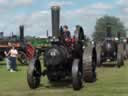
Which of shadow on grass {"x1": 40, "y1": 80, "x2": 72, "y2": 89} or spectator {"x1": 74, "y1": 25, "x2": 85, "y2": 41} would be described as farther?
spectator {"x1": 74, "y1": 25, "x2": 85, "y2": 41}

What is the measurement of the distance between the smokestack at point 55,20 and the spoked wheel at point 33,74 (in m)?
1.06

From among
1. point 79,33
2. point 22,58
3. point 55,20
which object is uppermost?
point 55,20

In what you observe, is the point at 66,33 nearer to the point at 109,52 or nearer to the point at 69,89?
the point at 69,89

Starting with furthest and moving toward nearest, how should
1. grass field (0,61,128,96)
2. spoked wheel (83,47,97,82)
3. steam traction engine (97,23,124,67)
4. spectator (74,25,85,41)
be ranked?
steam traction engine (97,23,124,67)
spoked wheel (83,47,97,82)
spectator (74,25,85,41)
grass field (0,61,128,96)

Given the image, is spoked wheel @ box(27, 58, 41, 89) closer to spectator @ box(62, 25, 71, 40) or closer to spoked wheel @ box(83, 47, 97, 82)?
spectator @ box(62, 25, 71, 40)

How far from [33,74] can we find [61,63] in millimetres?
944

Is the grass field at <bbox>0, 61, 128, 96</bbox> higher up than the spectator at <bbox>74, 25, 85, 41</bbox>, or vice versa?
the spectator at <bbox>74, 25, 85, 41</bbox>

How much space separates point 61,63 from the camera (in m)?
14.0

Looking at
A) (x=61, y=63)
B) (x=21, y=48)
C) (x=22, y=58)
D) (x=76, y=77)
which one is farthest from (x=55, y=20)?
(x=21, y=48)

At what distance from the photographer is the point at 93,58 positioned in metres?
16.5

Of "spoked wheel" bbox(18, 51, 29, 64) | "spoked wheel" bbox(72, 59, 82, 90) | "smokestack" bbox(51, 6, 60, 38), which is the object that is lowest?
"spoked wheel" bbox(18, 51, 29, 64)

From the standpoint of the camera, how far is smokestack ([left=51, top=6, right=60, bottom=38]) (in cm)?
1477

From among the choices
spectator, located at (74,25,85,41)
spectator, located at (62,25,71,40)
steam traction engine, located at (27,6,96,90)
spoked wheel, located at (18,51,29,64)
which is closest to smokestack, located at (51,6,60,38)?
steam traction engine, located at (27,6,96,90)

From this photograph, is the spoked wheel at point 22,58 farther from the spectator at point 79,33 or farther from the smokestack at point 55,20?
the smokestack at point 55,20
